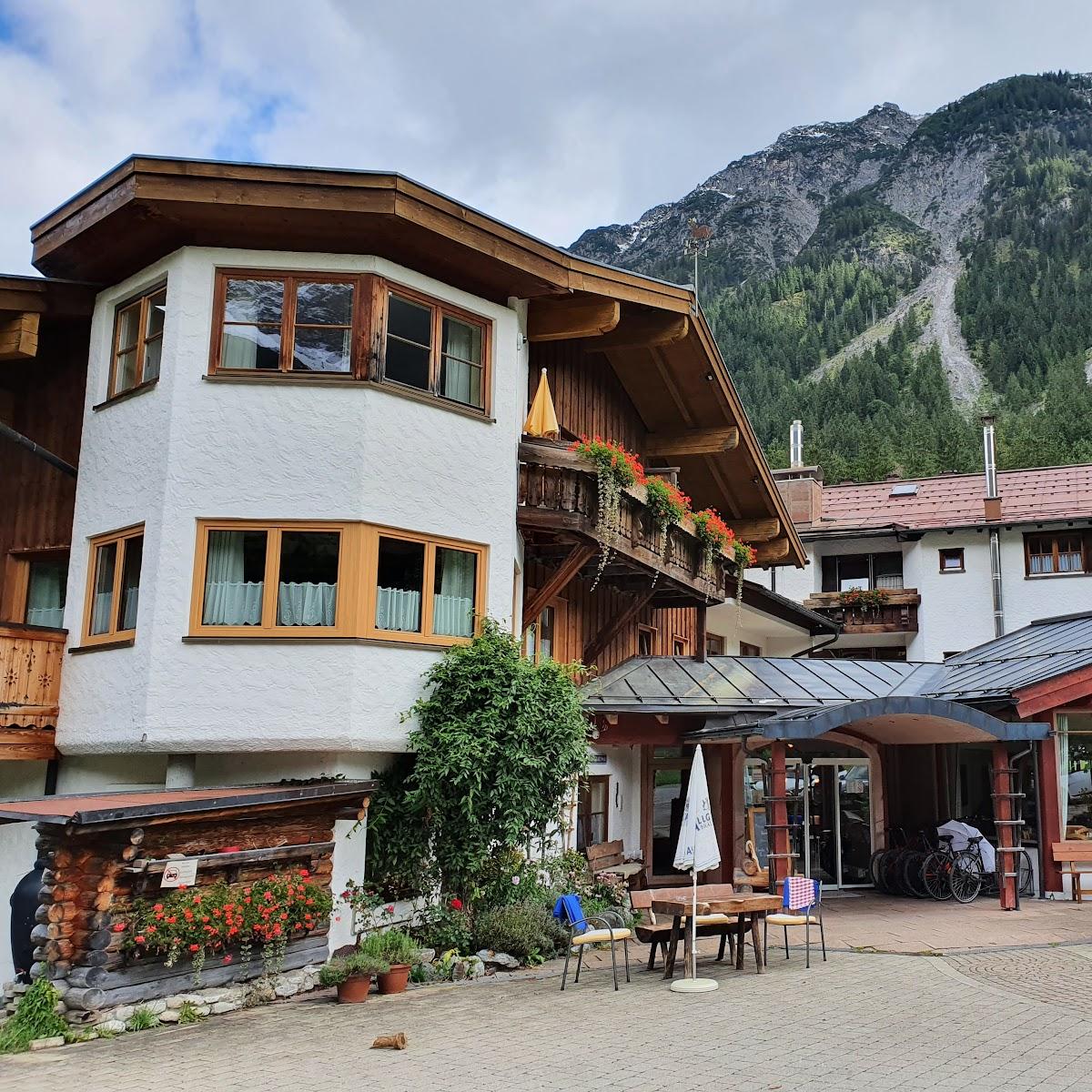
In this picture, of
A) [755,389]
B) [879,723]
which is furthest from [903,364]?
[879,723]

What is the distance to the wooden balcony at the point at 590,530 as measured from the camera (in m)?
14.3

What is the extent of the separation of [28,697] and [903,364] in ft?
294

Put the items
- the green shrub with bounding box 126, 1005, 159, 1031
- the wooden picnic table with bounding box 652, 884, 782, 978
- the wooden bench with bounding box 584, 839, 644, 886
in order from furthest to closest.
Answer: the wooden bench with bounding box 584, 839, 644, 886 → the wooden picnic table with bounding box 652, 884, 782, 978 → the green shrub with bounding box 126, 1005, 159, 1031

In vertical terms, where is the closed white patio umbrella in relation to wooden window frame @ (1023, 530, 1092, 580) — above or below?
below

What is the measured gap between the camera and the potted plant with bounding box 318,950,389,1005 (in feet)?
35.8

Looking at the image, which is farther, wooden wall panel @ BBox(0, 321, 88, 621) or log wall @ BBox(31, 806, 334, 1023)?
wooden wall panel @ BBox(0, 321, 88, 621)

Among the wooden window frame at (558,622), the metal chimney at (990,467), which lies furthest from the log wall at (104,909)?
the metal chimney at (990,467)

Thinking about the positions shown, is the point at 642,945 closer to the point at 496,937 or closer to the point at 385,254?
the point at 496,937

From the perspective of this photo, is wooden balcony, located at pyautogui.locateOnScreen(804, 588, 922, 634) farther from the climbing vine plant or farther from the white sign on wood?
the white sign on wood

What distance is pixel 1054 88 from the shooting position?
178 meters

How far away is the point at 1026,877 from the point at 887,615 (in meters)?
17.2

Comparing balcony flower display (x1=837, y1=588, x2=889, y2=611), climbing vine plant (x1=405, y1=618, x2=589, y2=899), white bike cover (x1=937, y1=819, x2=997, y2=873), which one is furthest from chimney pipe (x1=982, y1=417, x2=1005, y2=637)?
climbing vine plant (x1=405, y1=618, x2=589, y2=899)

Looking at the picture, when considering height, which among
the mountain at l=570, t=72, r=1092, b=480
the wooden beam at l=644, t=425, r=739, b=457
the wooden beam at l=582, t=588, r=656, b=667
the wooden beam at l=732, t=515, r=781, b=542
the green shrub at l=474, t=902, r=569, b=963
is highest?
the mountain at l=570, t=72, r=1092, b=480

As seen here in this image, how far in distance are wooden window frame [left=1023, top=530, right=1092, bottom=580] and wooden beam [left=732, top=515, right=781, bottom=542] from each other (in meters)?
13.8
